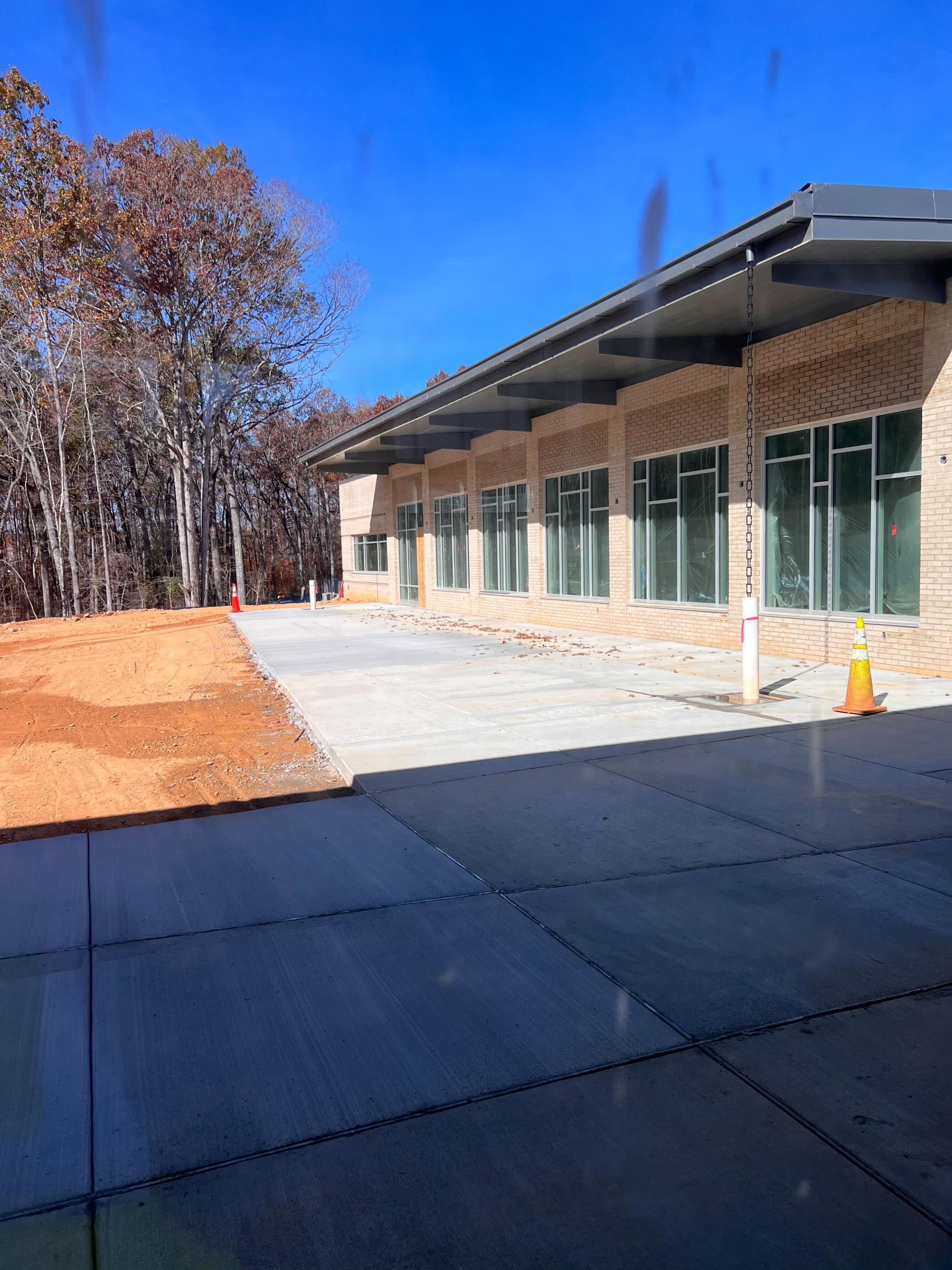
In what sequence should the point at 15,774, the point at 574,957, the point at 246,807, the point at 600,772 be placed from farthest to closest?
the point at 15,774 → the point at 600,772 → the point at 246,807 → the point at 574,957

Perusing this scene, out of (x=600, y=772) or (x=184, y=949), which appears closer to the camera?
(x=184, y=949)

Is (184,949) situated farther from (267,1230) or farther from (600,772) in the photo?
(600,772)

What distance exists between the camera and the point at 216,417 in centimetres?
3725

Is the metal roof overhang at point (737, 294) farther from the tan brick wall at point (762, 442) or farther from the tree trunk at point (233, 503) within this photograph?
the tree trunk at point (233, 503)

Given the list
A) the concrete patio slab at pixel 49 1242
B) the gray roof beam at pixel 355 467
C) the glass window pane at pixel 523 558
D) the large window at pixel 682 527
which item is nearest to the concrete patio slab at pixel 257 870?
the concrete patio slab at pixel 49 1242

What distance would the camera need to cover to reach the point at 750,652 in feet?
31.0

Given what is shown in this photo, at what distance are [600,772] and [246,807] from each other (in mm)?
2671

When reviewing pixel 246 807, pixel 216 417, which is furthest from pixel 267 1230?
pixel 216 417

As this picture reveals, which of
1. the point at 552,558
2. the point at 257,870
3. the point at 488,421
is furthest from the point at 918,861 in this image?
the point at 488,421

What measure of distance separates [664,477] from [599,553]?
2858 millimetres

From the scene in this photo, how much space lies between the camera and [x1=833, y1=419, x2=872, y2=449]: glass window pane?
11.6 m

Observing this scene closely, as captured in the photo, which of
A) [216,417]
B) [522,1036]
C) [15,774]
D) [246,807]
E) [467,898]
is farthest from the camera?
[216,417]

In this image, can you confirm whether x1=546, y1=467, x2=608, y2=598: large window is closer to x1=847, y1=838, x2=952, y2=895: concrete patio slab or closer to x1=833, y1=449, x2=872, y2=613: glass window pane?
x1=833, y1=449, x2=872, y2=613: glass window pane

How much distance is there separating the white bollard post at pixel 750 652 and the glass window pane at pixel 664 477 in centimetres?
642
